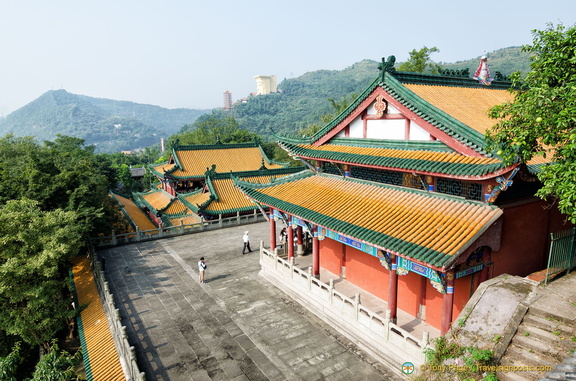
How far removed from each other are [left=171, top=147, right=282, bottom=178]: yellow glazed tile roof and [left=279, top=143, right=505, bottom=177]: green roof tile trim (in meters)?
19.9

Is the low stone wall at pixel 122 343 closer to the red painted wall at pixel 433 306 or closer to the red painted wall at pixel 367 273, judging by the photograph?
the red painted wall at pixel 367 273

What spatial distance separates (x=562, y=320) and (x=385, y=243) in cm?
432

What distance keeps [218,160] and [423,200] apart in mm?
25883

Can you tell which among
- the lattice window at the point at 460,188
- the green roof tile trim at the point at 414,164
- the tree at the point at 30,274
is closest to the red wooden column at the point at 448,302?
the lattice window at the point at 460,188

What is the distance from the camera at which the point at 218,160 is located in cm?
3481

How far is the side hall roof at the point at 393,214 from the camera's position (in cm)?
938

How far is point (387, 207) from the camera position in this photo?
12055 millimetres

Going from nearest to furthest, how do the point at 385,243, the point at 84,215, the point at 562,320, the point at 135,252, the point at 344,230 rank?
the point at 562,320
the point at 385,243
the point at 344,230
the point at 84,215
the point at 135,252

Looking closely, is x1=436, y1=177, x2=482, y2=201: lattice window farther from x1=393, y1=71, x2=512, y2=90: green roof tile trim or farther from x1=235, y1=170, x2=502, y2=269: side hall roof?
x1=393, y1=71, x2=512, y2=90: green roof tile trim

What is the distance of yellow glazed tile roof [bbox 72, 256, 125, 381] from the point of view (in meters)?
11.5

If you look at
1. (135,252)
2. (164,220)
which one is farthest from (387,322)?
(164,220)

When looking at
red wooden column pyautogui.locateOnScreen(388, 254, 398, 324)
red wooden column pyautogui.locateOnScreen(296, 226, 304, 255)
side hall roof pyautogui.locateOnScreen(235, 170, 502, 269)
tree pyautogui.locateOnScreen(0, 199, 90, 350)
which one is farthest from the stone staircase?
tree pyautogui.locateOnScreen(0, 199, 90, 350)

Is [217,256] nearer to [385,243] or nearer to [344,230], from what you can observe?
[344,230]

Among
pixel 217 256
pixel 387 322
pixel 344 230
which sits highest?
pixel 344 230
